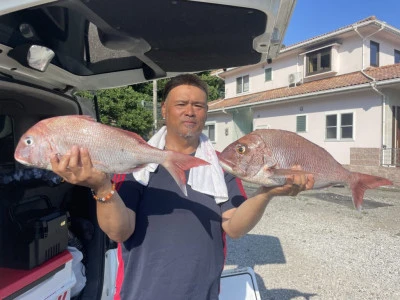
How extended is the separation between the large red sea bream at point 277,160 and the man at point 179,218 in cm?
14

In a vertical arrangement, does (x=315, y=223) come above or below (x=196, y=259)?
below

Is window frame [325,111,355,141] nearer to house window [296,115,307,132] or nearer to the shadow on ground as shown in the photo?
house window [296,115,307,132]

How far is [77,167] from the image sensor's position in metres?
1.31

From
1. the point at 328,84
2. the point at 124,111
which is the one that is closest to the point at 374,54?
the point at 328,84

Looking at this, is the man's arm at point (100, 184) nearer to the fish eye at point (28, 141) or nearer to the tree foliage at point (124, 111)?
the fish eye at point (28, 141)

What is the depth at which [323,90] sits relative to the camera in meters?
14.3

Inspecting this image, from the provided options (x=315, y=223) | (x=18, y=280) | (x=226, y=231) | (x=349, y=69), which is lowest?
(x=315, y=223)

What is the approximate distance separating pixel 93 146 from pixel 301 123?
1591 cm

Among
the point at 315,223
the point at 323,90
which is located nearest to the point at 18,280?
the point at 315,223

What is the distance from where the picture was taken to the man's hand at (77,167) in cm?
129

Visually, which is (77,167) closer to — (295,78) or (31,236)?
(31,236)

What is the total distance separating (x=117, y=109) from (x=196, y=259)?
1645cm

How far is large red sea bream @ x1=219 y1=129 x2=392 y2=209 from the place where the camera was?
149 centimetres

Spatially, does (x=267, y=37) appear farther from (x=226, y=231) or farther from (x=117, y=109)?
(x=117, y=109)
